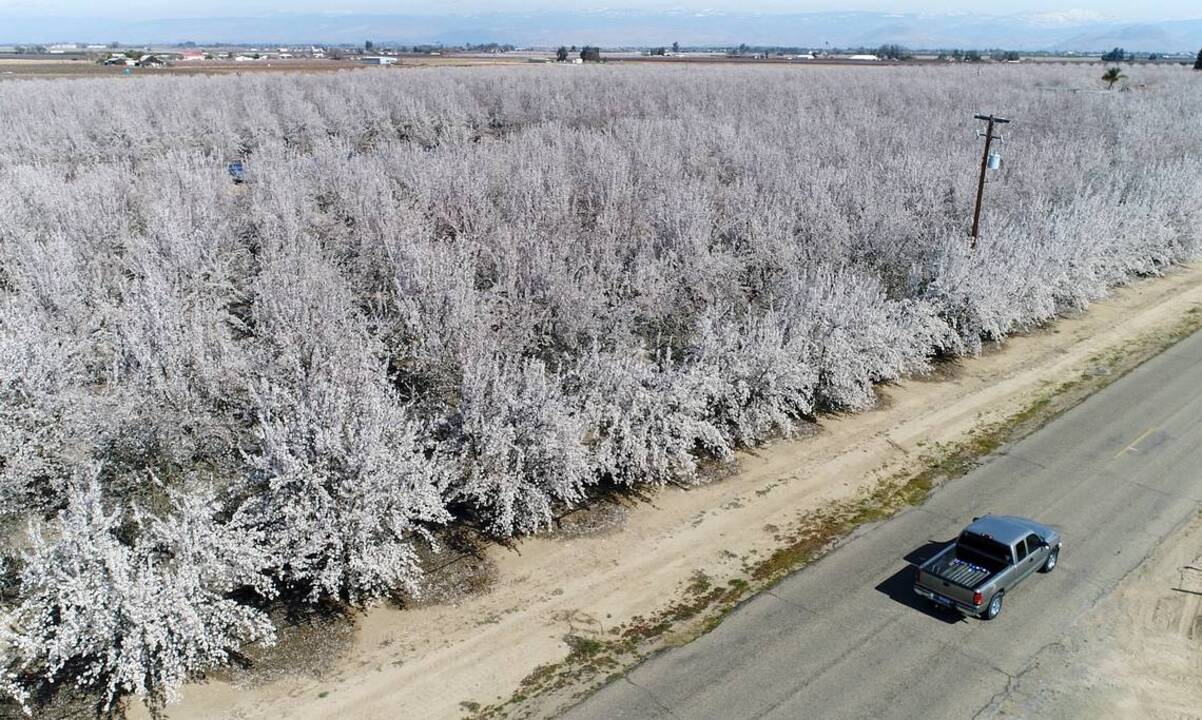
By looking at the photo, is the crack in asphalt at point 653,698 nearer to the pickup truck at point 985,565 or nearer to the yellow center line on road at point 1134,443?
the pickup truck at point 985,565

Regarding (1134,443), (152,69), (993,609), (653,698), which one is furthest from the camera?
(152,69)

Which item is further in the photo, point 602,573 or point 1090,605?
point 602,573

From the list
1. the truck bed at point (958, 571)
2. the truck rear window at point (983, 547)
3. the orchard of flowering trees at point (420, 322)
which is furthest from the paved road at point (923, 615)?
the orchard of flowering trees at point (420, 322)

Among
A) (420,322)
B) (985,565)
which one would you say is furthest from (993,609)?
(420,322)

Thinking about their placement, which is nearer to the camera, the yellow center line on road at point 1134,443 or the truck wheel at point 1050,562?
the truck wheel at point 1050,562

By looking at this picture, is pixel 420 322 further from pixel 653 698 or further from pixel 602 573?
pixel 653 698

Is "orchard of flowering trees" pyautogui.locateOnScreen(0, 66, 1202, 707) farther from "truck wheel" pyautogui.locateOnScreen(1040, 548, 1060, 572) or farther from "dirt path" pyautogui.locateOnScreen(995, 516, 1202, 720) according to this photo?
"dirt path" pyautogui.locateOnScreen(995, 516, 1202, 720)

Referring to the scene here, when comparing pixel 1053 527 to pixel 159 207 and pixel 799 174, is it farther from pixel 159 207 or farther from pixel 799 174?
pixel 159 207
